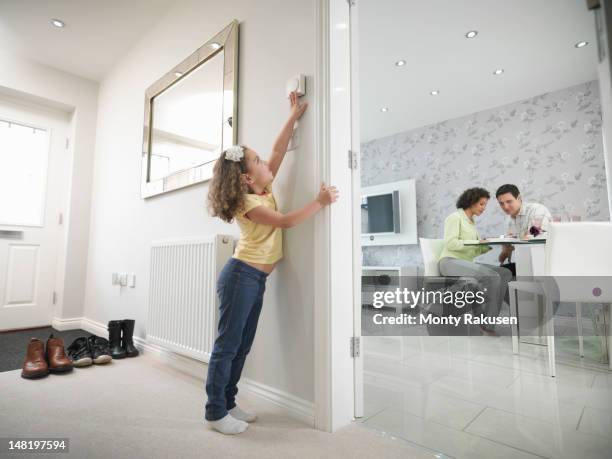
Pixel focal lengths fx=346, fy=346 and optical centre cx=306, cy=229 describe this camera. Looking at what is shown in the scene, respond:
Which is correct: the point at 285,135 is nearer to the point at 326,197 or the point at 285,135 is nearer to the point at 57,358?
the point at 326,197

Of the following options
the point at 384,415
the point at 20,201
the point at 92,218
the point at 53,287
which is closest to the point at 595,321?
the point at 384,415

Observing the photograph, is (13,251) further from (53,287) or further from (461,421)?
(461,421)

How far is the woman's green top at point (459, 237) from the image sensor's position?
2855 mm

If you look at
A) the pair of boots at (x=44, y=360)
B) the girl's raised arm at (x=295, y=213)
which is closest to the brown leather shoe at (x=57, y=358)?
the pair of boots at (x=44, y=360)

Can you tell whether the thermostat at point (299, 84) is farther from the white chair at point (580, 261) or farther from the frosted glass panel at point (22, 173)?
the frosted glass panel at point (22, 173)

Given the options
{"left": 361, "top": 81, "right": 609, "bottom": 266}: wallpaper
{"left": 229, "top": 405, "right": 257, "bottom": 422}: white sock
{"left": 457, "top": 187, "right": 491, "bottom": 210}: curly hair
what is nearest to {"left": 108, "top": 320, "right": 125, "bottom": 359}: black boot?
{"left": 229, "top": 405, "right": 257, "bottom": 422}: white sock

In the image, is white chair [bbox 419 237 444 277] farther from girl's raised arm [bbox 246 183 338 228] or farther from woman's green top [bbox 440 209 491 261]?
girl's raised arm [bbox 246 183 338 228]

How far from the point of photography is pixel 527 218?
9.20 ft

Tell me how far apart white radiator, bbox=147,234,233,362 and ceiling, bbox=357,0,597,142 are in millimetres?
2220

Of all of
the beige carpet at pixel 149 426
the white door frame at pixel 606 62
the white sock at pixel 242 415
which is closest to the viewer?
the white door frame at pixel 606 62

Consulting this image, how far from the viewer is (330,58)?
1426 millimetres

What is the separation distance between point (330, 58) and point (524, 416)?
1650mm

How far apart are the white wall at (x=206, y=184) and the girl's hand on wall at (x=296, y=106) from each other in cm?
3

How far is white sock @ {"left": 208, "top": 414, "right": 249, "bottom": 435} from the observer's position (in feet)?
4.21
